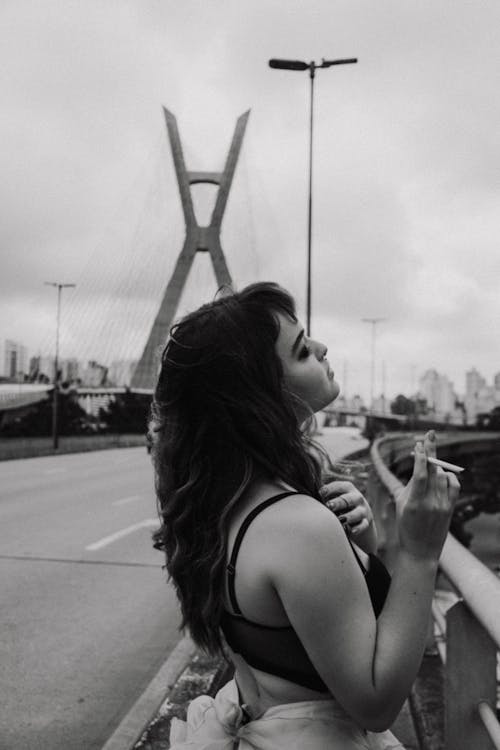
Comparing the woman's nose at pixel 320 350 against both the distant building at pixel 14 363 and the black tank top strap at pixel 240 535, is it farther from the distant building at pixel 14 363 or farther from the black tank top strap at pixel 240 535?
the distant building at pixel 14 363

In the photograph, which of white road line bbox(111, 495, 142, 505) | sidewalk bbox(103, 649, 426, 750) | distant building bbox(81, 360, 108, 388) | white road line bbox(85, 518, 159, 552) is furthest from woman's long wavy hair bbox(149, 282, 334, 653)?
distant building bbox(81, 360, 108, 388)

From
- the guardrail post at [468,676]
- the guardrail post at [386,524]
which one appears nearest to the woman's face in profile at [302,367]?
the guardrail post at [468,676]

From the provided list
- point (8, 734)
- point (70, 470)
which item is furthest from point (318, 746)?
point (70, 470)

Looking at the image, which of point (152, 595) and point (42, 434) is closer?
point (152, 595)

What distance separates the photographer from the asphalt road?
4078 mm

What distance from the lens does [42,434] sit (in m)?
47.5

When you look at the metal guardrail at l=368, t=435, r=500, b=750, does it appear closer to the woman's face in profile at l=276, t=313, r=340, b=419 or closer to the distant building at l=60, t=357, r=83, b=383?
the woman's face in profile at l=276, t=313, r=340, b=419

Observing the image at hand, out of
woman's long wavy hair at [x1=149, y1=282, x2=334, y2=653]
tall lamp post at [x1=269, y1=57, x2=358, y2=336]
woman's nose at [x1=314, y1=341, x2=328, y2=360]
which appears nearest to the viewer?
woman's long wavy hair at [x1=149, y1=282, x2=334, y2=653]

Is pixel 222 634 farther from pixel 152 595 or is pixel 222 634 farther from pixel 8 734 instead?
pixel 152 595

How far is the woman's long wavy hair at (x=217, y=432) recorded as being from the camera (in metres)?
1.46

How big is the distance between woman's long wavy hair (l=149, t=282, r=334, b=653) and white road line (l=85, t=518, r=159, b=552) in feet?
24.5

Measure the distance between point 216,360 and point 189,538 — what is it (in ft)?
1.05

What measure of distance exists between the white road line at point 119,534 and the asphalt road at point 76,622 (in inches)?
0.5

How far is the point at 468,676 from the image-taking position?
7.33 feet
